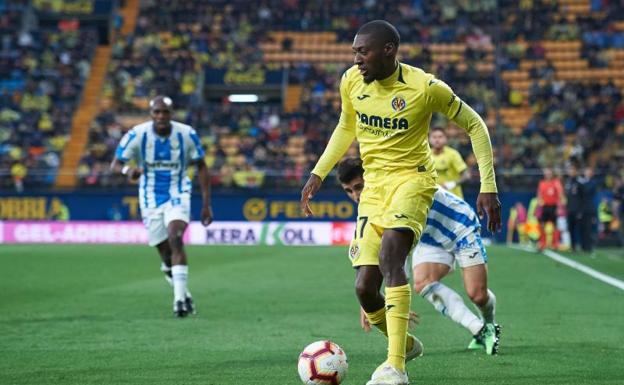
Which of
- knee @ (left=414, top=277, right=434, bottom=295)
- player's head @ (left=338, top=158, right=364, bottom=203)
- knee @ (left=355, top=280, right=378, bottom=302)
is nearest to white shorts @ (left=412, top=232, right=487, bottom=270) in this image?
knee @ (left=414, top=277, right=434, bottom=295)

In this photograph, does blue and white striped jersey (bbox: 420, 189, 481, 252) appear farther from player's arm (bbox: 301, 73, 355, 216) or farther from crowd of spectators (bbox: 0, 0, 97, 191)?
crowd of spectators (bbox: 0, 0, 97, 191)

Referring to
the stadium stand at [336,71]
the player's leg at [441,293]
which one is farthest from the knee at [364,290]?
the stadium stand at [336,71]

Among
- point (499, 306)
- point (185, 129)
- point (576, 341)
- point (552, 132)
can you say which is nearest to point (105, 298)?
point (185, 129)

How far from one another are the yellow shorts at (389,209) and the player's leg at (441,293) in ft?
6.37

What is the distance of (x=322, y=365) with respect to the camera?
20.9ft

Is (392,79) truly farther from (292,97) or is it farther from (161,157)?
(292,97)

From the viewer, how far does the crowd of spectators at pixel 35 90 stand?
33.7 meters

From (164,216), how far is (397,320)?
5.99 meters

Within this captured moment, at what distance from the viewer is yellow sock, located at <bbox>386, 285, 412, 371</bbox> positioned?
6219 millimetres

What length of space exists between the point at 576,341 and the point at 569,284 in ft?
23.2

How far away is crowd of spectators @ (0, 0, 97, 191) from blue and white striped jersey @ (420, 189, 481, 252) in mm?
24770

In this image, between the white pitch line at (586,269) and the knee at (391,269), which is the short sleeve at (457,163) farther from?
the knee at (391,269)

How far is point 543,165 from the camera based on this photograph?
32375mm

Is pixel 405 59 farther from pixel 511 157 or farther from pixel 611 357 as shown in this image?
pixel 611 357
